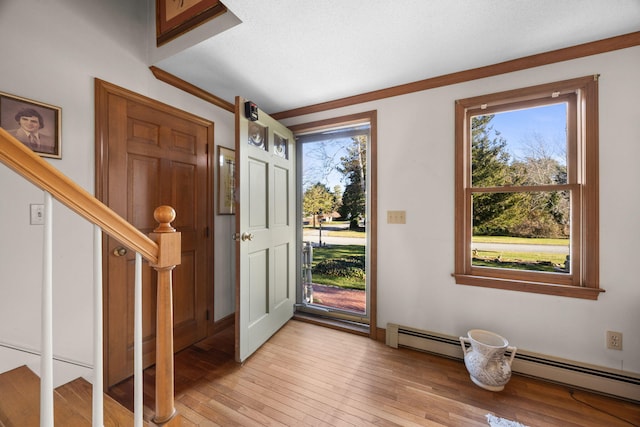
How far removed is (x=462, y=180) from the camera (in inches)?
76.0

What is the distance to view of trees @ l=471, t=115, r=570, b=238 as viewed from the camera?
1.76m

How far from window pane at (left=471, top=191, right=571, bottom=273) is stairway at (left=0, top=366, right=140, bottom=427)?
8.07 ft

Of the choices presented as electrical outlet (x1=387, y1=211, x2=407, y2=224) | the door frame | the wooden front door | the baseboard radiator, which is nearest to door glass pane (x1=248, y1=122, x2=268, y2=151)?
the wooden front door

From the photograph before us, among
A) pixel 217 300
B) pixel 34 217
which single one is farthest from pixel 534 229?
pixel 34 217

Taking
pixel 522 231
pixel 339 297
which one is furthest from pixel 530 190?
pixel 339 297

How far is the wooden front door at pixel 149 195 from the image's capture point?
5.17 feet

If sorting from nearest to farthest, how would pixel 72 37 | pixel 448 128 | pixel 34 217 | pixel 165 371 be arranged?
pixel 165 371 < pixel 34 217 < pixel 72 37 < pixel 448 128

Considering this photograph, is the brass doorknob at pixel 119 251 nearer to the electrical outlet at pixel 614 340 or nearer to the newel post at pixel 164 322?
the newel post at pixel 164 322

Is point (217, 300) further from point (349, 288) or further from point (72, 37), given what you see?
point (72, 37)

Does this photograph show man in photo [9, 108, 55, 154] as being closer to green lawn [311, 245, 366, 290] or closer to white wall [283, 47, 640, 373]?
white wall [283, 47, 640, 373]

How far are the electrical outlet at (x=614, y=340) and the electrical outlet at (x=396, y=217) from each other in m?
1.45

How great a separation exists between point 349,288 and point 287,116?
2113 millimetres

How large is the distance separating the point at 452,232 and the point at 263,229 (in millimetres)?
1599

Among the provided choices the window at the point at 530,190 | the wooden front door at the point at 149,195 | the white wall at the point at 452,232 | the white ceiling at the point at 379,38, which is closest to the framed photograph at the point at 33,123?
the wooden front door at the point at 149,195
